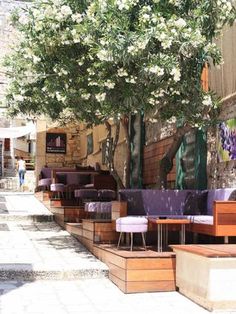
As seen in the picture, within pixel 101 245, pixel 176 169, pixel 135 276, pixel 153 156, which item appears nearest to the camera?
pixel 135 276

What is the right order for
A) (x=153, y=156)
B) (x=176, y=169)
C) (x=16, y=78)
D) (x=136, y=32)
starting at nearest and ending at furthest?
(x=136, y=32), (x=16, y=78), (x=176, y=169), (x=153, y=156)

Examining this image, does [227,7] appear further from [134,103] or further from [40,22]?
[40,22]

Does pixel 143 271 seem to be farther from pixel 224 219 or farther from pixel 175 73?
pixel 175 73

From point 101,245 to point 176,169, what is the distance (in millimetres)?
3370

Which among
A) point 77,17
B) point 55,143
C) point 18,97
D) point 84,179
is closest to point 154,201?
point 77,17

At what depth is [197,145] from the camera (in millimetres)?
9195

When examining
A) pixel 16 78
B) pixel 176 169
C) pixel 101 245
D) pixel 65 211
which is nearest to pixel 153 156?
pixel 176 169

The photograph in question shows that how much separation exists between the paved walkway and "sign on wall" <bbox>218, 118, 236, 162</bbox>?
254 centimetres

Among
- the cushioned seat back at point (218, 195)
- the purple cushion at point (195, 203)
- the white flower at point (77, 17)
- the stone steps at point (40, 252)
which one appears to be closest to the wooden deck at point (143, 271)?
the stone steps at point (40, 252)

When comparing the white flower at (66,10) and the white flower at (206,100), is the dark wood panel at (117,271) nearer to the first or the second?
the white flower at (206,100)

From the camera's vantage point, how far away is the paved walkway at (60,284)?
511 centimetres

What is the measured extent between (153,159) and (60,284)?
600 cm

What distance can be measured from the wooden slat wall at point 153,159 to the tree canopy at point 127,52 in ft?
10.00

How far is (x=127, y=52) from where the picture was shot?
6.15 metres
